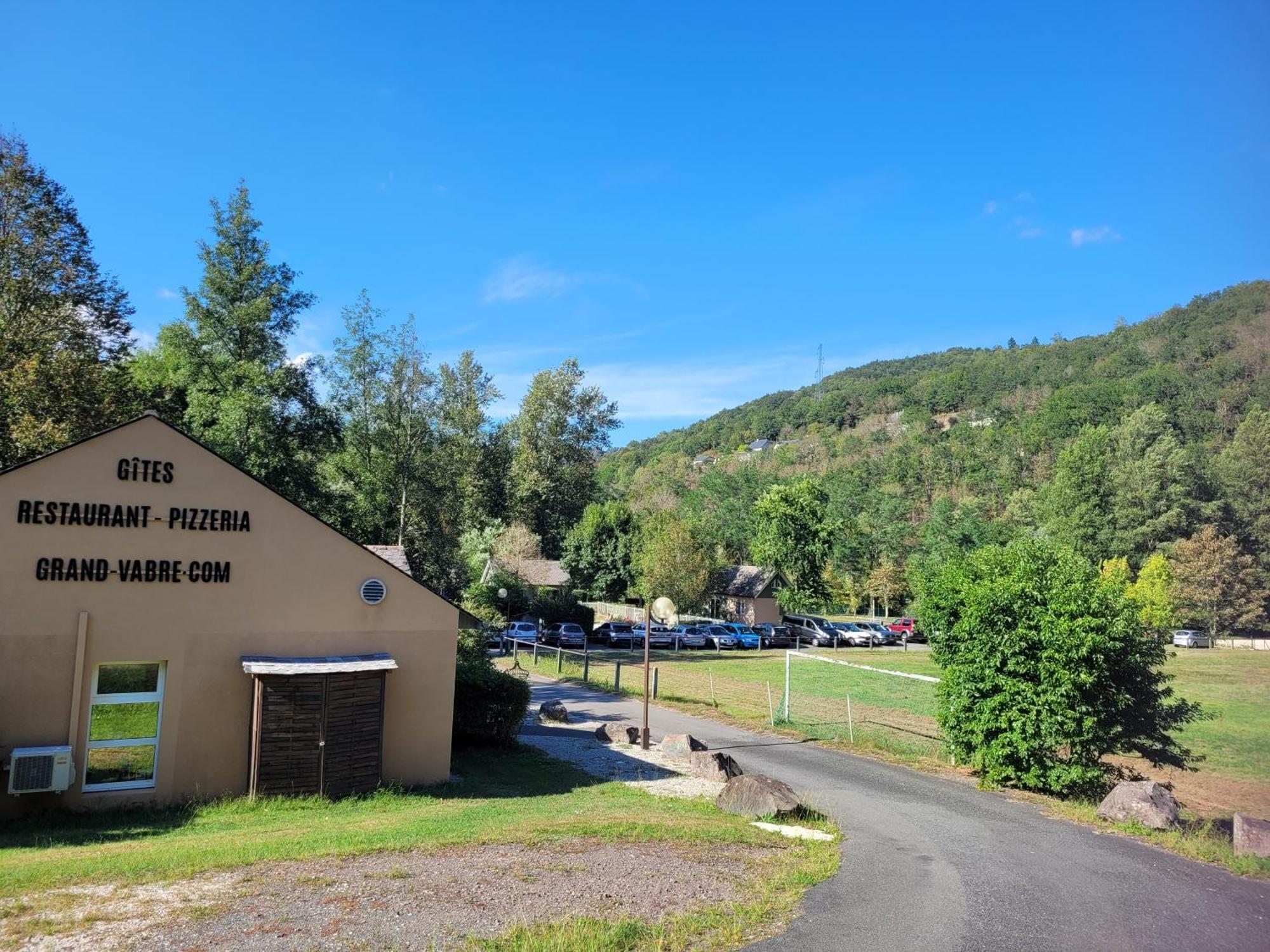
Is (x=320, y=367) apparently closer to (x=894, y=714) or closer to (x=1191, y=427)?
(x=894, y=714)

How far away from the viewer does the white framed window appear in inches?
480

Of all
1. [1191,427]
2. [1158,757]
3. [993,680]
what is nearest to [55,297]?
[993,680]

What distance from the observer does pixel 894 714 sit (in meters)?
24.5

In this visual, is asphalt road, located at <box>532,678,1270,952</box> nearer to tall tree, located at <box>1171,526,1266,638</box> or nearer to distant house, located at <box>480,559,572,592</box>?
distant house, located at <box>480,559,572,592</box>

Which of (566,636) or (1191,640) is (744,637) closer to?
(566,636)

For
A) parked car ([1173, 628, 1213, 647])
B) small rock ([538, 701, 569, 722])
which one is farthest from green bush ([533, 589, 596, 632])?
parked car ([1173, 628, 1213, 647])

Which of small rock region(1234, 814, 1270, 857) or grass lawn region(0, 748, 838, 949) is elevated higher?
small rock region(1234, 814, 1270, 857)

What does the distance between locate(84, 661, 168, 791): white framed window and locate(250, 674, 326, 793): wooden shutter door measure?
1.55 m

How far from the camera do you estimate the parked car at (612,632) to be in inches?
1802

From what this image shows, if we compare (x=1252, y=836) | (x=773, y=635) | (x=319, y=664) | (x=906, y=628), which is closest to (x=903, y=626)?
(x=906, y=628)

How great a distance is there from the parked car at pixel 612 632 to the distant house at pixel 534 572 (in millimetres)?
5872

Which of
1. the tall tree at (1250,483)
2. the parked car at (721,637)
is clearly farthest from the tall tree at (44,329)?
the tall tree at (1250,483)

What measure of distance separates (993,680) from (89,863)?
558 inches

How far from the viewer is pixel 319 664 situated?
13.4m
